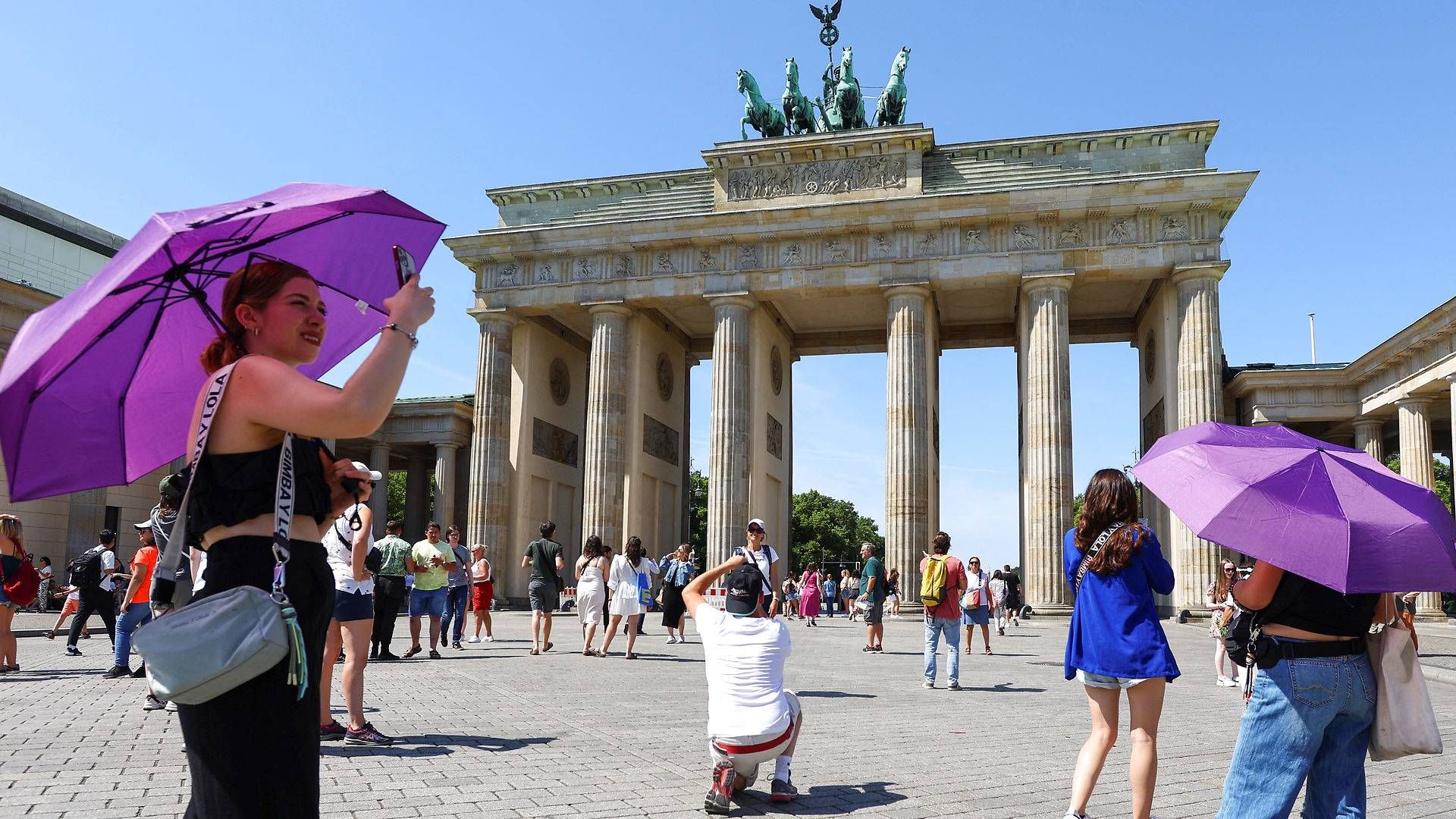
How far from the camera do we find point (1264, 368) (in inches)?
1497

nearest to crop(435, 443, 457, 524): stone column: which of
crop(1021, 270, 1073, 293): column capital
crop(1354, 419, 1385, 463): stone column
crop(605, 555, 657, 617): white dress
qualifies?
crop(1021, 270, 1073, 293): column capital

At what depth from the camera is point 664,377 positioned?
43094mm

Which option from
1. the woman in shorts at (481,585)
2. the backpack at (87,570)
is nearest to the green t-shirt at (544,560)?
the woman in shorts at (481,585)

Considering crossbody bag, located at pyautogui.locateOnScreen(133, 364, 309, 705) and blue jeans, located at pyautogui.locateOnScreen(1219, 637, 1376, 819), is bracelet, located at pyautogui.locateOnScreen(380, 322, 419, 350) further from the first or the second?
blue jeans, located at pyautogui.locateOnScreen(1219, 637, 1376, 819)

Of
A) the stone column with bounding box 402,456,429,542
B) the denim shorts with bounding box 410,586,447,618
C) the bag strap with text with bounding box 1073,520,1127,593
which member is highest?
the stone column with bounding box 402,456,429,542

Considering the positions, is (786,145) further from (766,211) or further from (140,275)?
(140,275)

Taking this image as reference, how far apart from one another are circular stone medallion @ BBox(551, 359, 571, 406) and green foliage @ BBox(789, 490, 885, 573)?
47146mm

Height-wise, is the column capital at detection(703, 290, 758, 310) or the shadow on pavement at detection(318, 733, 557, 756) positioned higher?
the column capital at detection(703, 290, 758, 310)

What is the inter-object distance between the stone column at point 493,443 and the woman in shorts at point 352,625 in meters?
30.0

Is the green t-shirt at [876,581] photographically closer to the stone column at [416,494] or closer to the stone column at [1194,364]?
the stone column at [1194,364]

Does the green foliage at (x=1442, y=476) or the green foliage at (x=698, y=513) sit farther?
the green foliage at (x=698, y=513)

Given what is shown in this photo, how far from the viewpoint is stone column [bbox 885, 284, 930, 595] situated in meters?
34.4

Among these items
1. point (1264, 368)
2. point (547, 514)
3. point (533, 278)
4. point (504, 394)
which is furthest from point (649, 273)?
point (1264, 368)

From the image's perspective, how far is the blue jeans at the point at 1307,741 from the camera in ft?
13.4
